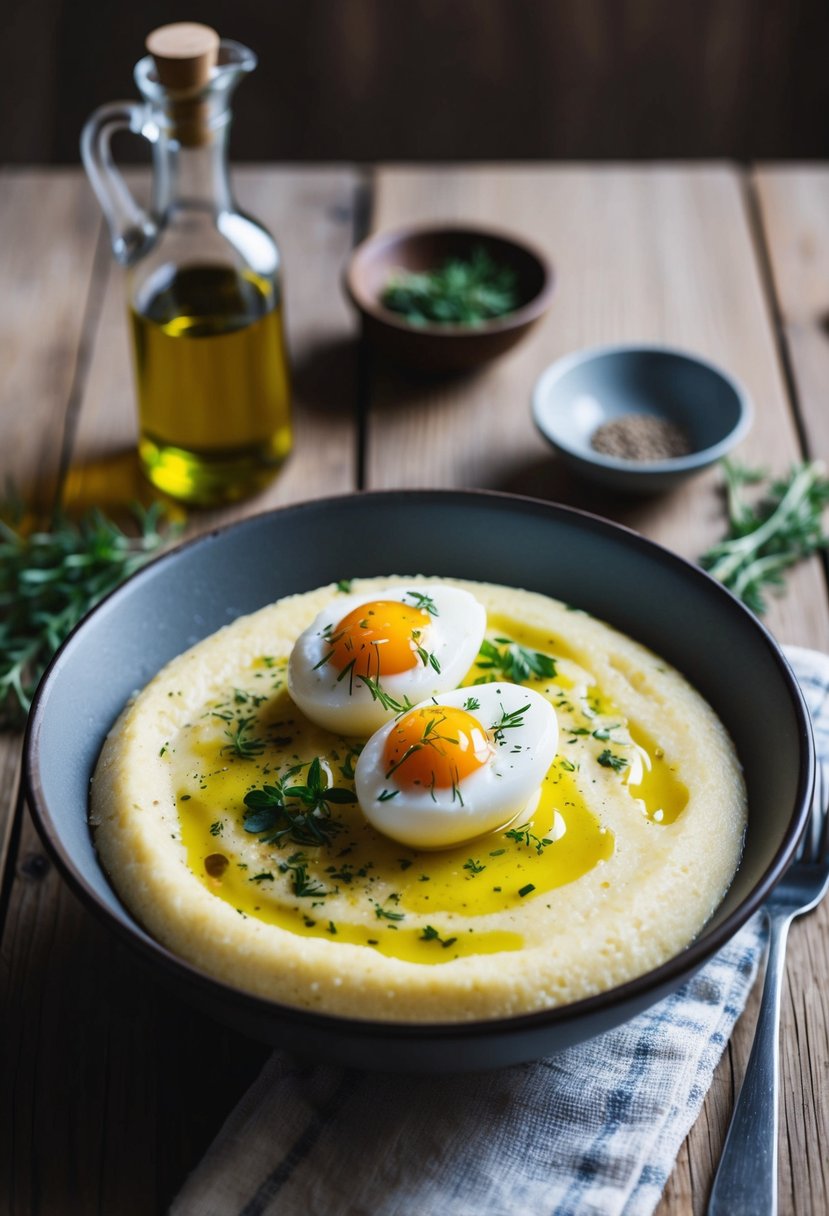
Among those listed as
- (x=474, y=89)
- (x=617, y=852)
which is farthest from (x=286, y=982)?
(x=474, y=89)

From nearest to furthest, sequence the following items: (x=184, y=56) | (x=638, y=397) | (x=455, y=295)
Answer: (x=184, y=56)
(x=638, y=397)
(x=455, y=295)

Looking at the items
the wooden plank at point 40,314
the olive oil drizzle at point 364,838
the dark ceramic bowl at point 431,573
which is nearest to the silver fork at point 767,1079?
the dark ceramic bowl at point 431,573

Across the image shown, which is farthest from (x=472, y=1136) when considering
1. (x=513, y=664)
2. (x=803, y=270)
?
(x=803, y=270)

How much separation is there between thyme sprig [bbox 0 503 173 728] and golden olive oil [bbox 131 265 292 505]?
19cm

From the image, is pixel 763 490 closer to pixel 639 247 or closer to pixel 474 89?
pixel 639 247

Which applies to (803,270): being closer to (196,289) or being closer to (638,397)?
(638,397)

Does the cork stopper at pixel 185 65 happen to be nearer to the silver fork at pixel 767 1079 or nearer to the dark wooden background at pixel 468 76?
the silver fork at pixel 767 1079

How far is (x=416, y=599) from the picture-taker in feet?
8.64

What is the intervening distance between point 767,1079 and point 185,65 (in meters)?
2.54

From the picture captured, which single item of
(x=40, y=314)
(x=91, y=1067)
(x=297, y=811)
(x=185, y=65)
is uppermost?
(x=185, y=65)

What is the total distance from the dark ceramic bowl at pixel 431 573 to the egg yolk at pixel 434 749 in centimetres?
48

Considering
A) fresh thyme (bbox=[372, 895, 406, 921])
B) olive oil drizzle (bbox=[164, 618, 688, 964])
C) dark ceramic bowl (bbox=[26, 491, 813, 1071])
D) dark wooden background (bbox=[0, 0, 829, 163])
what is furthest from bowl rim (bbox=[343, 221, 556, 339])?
dark wooden background (bbox=[0, 0, 829, 163])

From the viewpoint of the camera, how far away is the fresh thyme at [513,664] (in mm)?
2678

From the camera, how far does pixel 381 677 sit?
246cm
